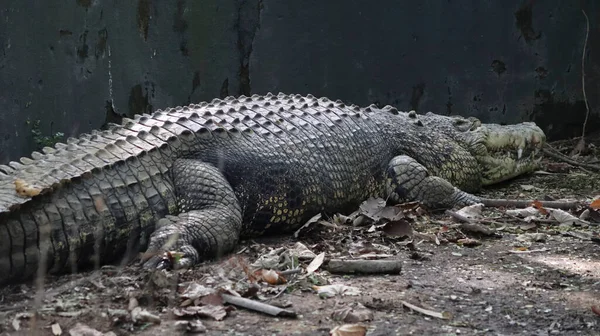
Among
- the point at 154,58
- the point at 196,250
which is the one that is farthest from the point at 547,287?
the point at 154,58

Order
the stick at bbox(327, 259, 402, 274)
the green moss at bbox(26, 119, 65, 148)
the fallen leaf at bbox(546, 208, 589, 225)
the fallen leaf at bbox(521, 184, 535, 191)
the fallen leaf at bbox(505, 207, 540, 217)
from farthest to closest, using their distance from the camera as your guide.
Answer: the green moss at bbox(26, 119, 65, 148)
the fallen leaf at bbox(521, 184, 535, 191)
the fallen leaf at bbox(505, 207, 540, 217)
the fallen leaf at bbox(546, 208, 589, 225)
the stick at bbox(327, 259, 402, 274)

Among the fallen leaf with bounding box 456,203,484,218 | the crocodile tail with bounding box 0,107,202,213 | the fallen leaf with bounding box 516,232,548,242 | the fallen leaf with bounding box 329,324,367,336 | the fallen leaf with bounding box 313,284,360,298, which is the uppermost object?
the crocodile tail with bounding box 0,107,202,213

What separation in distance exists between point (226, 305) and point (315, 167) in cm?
196

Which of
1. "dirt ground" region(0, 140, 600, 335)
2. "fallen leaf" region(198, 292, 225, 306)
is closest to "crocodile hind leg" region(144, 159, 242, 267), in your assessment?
"dirt ground" region(0, 140, 600, 335)

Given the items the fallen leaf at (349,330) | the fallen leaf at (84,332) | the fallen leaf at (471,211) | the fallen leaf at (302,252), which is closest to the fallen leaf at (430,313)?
the fallen leaf at (349,330)

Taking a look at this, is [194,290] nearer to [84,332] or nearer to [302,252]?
[84,332]

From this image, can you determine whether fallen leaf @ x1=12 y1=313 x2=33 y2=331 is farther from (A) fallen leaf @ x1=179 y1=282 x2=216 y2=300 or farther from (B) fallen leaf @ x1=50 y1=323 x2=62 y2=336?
(A) fallen leaf @ x1=179 y1=282 x2=216 y2=300

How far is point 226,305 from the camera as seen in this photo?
2891 mm

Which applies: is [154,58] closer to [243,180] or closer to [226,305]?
[243,180]

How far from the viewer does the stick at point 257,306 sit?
9.18ft

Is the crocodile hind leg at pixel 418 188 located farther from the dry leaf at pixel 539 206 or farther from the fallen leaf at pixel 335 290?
the fallen leaf at pixel 335 290

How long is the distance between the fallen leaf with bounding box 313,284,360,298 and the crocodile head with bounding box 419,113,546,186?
3120 mm

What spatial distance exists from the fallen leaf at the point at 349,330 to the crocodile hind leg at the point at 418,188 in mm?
2762

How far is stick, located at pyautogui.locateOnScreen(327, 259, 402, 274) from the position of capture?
344 centimetres
